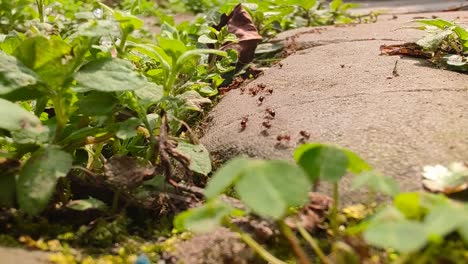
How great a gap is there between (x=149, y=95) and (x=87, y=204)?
362 mm

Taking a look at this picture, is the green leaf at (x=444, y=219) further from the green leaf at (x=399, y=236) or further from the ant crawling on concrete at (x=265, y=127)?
the ant crawling on concrete at (x=265, y=127)

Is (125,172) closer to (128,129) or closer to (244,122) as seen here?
(128,129)

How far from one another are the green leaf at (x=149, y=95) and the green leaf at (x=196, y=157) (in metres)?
0.16

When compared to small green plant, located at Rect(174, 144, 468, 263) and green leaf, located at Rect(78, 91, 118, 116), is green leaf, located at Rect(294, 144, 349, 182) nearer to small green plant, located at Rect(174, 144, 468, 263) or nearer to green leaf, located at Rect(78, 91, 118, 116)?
small green plant, located at Rect(174, 144, 468, 263)

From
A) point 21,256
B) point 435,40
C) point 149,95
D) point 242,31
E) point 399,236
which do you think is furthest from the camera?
point 242,31

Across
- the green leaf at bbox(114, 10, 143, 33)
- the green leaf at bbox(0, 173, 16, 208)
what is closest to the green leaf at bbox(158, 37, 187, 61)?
the green leaf at bbox(114, 10, 143, 33)

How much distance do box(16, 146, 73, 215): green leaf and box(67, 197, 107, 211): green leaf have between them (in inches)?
4.1

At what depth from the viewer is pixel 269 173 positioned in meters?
1.02

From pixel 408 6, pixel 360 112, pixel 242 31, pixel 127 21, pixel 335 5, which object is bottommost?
pixel 408 6

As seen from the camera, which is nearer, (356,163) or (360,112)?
(356,163)

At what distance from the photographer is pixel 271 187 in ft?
3.29

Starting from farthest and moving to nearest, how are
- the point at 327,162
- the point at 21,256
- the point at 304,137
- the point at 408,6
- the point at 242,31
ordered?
1. the point at 408,6
2. the point at 242,31
3. the point at 304,137
4. the point at 21,256
5. the point at 327,162

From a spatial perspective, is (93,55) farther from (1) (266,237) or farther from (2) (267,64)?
(2) (267,64)

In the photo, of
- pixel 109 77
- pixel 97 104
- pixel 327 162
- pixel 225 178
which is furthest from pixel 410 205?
pixel 97 104
